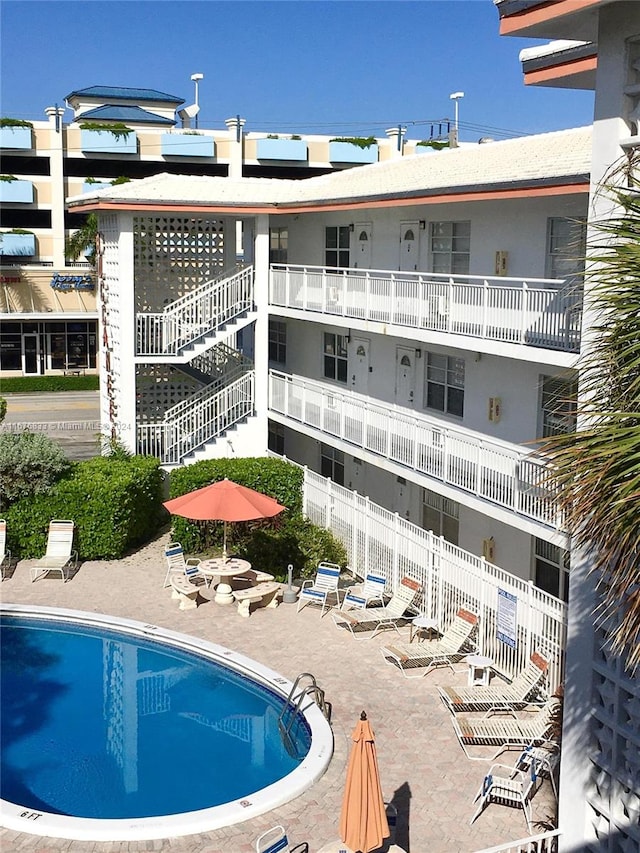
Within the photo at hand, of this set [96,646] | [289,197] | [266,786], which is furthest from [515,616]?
[289,197]

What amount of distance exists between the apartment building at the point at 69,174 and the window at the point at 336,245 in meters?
30.8

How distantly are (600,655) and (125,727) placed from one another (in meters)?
8.57

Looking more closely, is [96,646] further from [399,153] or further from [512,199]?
[399,153]

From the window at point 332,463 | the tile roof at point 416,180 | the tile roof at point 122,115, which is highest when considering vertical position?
the tile roof at point 122,115

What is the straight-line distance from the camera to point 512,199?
19281mm

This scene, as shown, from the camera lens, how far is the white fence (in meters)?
15.5

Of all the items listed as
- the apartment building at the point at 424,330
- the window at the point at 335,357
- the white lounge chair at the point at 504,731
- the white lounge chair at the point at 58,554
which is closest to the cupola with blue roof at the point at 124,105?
the apartment building at the point at 424,330

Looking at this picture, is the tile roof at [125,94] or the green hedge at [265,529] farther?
the tile roof at [125,94]

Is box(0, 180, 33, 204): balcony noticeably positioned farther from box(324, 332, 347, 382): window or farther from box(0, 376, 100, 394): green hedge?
box(324, 332, 347, 382): window

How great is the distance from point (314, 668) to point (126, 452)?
32.1 feet

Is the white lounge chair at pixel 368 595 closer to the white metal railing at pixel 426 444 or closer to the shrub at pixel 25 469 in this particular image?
the white metal railing at pixel 426 444

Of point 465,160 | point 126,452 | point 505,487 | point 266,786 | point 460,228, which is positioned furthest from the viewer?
point 126,452

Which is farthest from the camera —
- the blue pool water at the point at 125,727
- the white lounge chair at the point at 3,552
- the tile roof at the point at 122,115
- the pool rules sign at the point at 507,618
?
the tile roof at the point at 122,115

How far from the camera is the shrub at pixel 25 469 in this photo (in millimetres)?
22062
